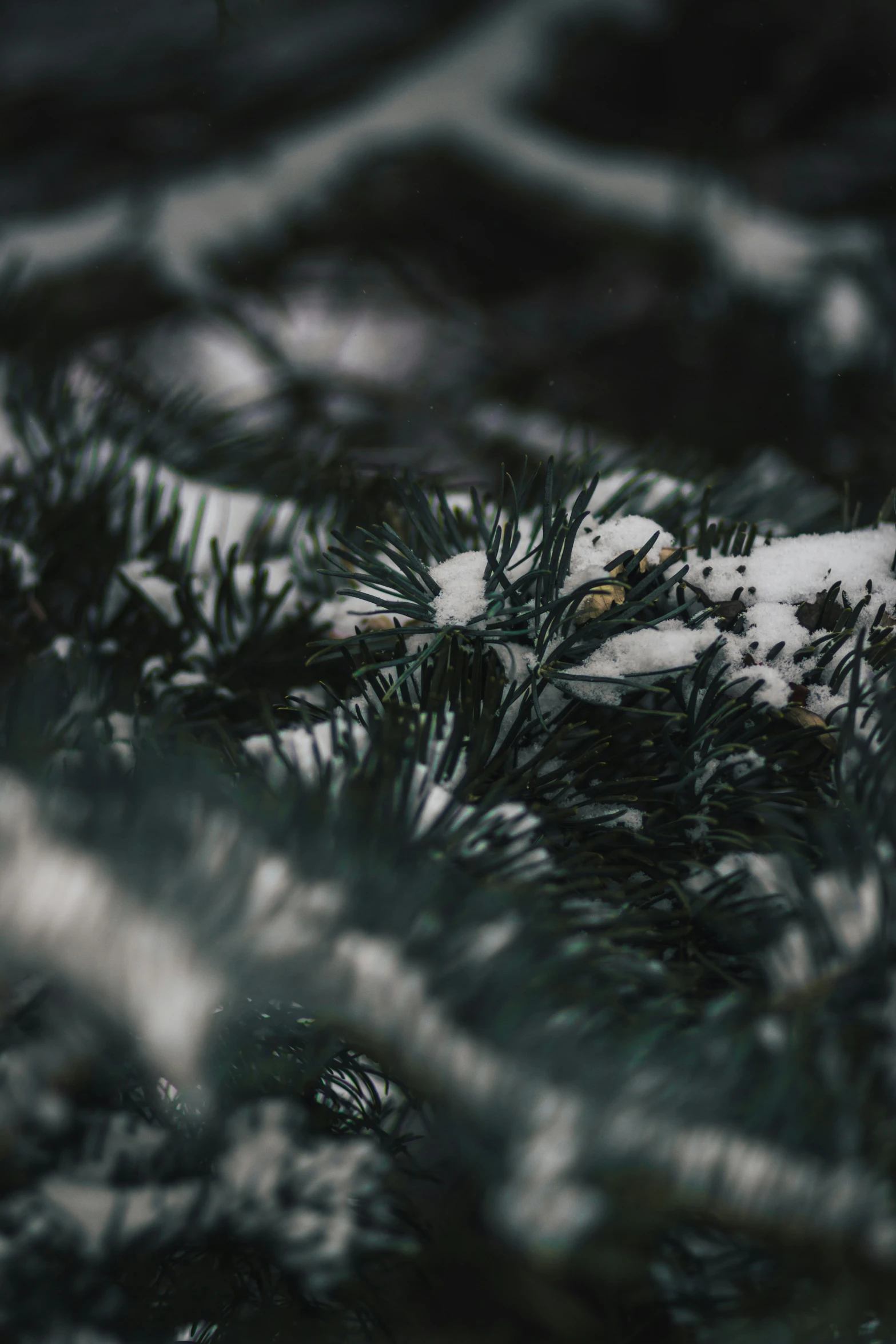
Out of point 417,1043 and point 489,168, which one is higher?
point 489,168

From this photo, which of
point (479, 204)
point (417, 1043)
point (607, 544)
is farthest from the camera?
point (479, 204)

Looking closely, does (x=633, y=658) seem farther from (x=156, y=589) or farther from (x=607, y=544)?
(x=156, y=589)

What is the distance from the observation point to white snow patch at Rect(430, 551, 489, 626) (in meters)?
0.23

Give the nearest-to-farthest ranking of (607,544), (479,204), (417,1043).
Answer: (417,1043) < (607,544) < (479,204)

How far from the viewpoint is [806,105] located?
0.99 m

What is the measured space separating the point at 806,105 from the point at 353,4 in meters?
A: 0.52

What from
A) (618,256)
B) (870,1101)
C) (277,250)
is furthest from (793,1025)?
(277,250)

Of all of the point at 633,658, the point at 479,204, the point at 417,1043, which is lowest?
the point at 417,1043

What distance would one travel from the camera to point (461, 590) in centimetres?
23

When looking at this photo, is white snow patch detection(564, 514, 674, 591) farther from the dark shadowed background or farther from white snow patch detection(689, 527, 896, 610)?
the dark shadowed background

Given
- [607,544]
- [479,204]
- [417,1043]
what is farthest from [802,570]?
[479,204]

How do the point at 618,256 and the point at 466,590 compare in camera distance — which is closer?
the point at 466,590

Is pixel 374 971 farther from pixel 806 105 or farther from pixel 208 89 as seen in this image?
pixel 208 89

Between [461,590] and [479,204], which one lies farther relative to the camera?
[479,204]
